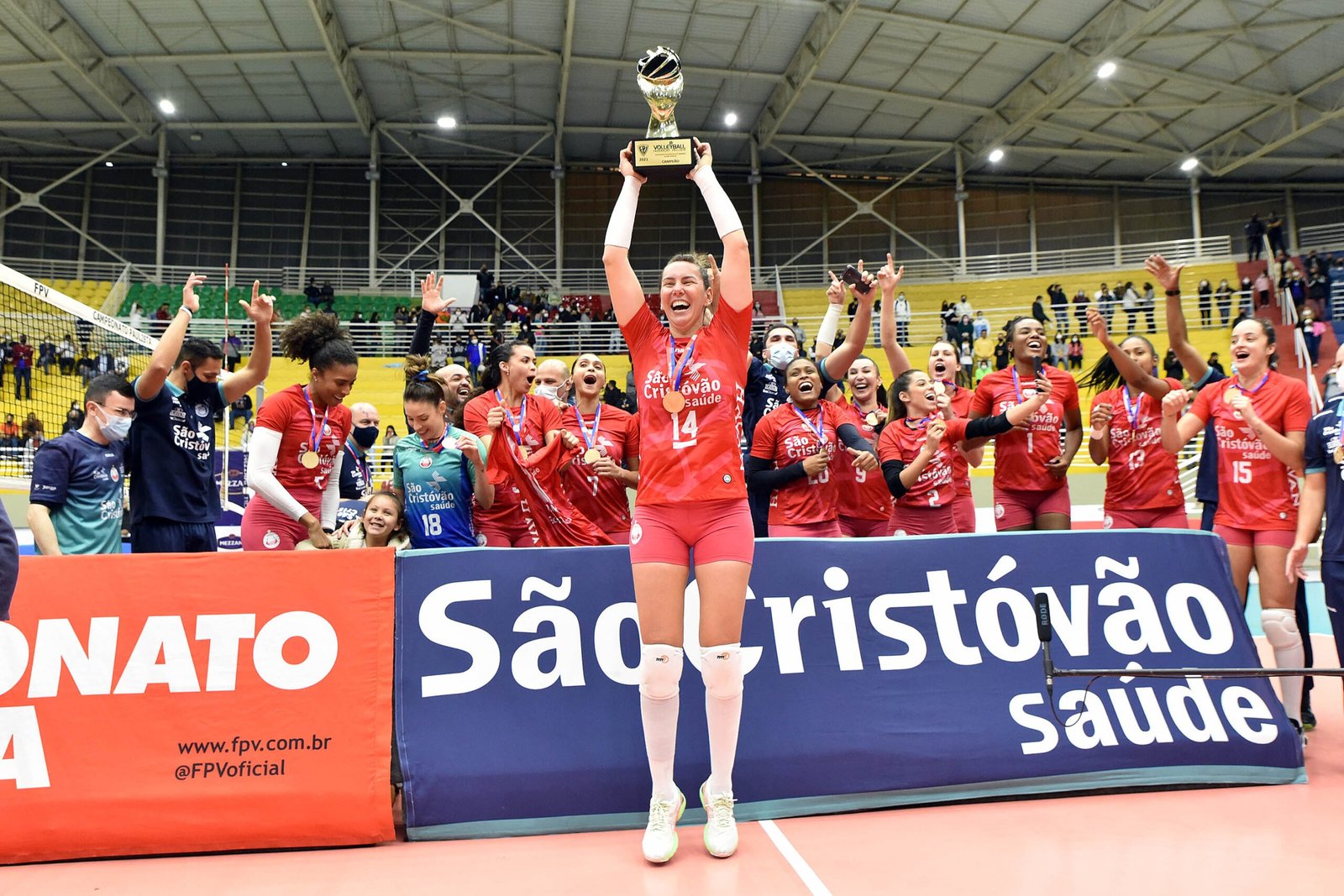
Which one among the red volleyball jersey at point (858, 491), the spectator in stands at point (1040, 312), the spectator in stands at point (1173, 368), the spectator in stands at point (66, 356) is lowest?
the red volleyball jersey at point (858, 491)

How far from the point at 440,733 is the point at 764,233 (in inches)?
1130

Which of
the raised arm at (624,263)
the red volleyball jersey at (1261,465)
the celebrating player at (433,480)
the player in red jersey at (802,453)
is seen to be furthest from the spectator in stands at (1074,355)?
the raised arm at (624,263)

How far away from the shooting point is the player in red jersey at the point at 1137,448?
5.34 m

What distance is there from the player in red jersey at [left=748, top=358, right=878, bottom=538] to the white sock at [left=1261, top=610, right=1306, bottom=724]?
2030 millimetres

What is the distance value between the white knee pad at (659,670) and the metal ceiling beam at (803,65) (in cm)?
1949

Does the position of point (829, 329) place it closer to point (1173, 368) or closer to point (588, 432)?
point (588, 432)

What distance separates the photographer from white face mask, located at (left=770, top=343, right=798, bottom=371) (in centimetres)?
595

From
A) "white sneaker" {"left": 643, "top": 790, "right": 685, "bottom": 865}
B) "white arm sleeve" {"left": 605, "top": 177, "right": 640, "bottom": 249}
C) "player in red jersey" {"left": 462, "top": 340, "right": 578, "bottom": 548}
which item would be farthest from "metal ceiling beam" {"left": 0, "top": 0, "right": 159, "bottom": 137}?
"white sneaker" {"left": 643, "top": 790, "right": 685, "bottom": 865}

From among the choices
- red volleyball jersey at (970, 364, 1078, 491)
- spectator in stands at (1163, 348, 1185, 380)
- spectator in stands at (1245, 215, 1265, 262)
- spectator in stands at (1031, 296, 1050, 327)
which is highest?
spectator in stands at (1245, 215, 1265, 262)

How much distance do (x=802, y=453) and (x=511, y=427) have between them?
1.68 metres

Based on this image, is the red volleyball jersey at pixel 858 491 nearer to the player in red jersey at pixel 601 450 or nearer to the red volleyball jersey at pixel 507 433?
the player in red jersey at pixel 601 450

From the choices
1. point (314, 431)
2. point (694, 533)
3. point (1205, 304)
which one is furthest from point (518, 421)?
point (1205, 304)

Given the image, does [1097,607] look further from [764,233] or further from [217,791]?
[764,233]

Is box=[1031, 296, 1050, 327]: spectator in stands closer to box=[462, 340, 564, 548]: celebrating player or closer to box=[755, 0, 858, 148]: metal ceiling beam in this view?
box=[755, 0, 858, 148]: metal ceiling beam
